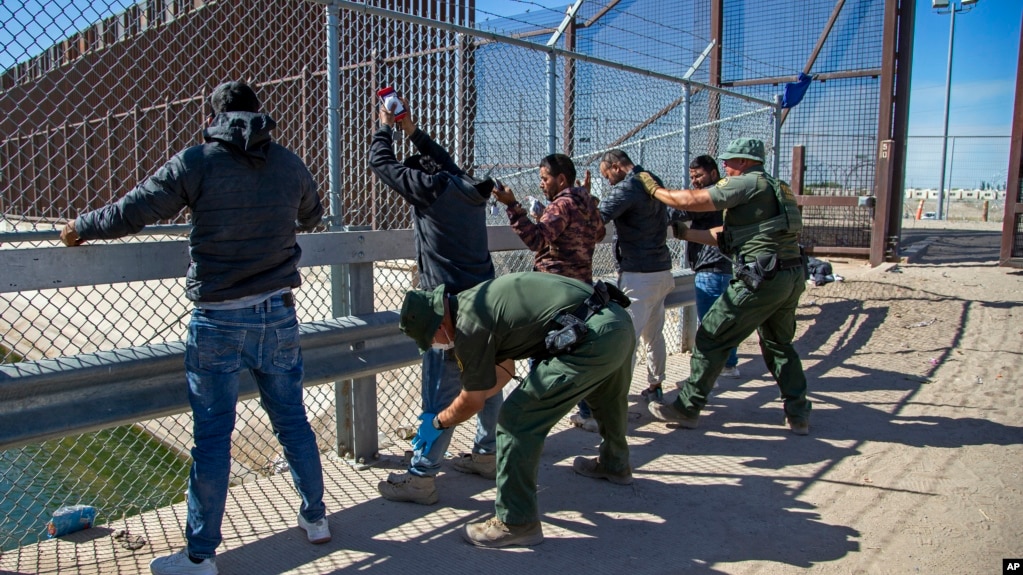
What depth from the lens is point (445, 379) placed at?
3.77 meters

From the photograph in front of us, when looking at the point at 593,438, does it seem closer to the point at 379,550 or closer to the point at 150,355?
the point at 379,550

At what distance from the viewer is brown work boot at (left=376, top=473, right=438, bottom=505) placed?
12.3 feet

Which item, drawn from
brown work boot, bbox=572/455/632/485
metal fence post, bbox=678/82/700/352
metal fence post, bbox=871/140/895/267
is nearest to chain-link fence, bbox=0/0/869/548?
metal fence post, bbox=678/82/700/352

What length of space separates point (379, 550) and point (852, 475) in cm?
275

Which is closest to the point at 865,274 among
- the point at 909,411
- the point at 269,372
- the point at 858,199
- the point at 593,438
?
the point at 858,199

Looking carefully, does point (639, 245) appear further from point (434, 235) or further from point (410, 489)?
point (410, 489)

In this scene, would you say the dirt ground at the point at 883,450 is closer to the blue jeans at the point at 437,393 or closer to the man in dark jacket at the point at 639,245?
the man in dark jacket at the point at 639,245

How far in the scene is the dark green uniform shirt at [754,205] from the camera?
4695mm

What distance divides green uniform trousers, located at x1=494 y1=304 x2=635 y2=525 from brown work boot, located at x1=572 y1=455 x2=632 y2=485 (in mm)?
856

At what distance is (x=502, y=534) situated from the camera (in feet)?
10.9

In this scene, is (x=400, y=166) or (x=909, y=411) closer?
(x=400, y=166)

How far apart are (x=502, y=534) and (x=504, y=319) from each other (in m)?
1.00

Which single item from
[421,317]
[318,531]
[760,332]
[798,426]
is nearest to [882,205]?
[760,332]

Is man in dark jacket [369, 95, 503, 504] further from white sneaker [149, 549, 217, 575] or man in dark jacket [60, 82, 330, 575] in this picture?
white sneaker [149, 549, 217, 575]
